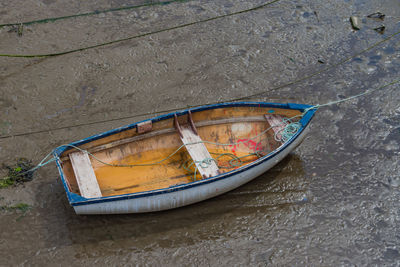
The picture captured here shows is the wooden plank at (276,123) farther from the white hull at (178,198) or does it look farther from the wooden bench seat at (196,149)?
the wooden bench seat at (196,149)

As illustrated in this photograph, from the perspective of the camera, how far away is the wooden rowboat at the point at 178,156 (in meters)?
6.67

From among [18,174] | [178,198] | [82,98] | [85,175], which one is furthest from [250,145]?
[18,174]

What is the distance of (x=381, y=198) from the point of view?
302 inches

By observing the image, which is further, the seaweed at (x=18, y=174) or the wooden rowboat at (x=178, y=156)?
the seaweed at (x=18, y=174)

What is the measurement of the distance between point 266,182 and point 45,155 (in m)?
4.54

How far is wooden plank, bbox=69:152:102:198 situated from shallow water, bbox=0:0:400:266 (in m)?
0.66

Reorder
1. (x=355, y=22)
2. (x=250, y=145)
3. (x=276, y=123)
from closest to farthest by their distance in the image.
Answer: (x=276, y=123), (x=250, y=145), (x=355, y=22)

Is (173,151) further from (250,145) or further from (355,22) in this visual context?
(355,22)

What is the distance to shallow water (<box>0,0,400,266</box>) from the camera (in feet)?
22.4

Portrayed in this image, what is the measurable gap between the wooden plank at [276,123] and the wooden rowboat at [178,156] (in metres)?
0.02

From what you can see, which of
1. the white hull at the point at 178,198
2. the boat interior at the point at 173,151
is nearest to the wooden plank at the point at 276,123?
the boat interior at the point at 173,151

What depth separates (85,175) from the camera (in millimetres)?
6891

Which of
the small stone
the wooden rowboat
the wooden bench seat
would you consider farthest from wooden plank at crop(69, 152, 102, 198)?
the small stone

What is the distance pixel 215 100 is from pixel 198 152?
236 centimetres
